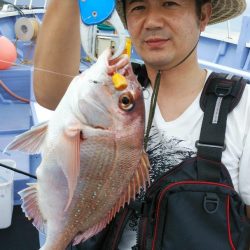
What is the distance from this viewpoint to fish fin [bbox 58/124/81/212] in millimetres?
1243

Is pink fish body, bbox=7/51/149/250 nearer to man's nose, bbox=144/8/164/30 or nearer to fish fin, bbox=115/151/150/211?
fish fin, bbox=115/151/150/211

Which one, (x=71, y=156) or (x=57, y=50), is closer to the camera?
(x=71, y=156)

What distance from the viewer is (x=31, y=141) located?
1359 mm

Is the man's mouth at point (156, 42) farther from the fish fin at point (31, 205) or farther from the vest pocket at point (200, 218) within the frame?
the fish fin at point (31, 205)

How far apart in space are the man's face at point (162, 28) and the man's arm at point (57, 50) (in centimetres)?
28

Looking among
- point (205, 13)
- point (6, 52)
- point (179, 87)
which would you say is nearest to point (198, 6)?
point (205, 13)

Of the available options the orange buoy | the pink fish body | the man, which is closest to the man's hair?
the man

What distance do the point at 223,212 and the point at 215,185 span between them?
0.12 metres

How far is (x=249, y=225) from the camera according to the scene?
147 centimetres

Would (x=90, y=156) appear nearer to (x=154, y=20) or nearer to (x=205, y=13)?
(x=154, y=20)

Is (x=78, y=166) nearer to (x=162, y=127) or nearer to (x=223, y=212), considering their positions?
(x=162, y=127)

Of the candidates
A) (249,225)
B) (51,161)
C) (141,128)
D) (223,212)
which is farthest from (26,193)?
(249,225)

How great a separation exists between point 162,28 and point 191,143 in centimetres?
52

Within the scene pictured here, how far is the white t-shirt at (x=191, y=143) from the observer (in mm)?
1499
